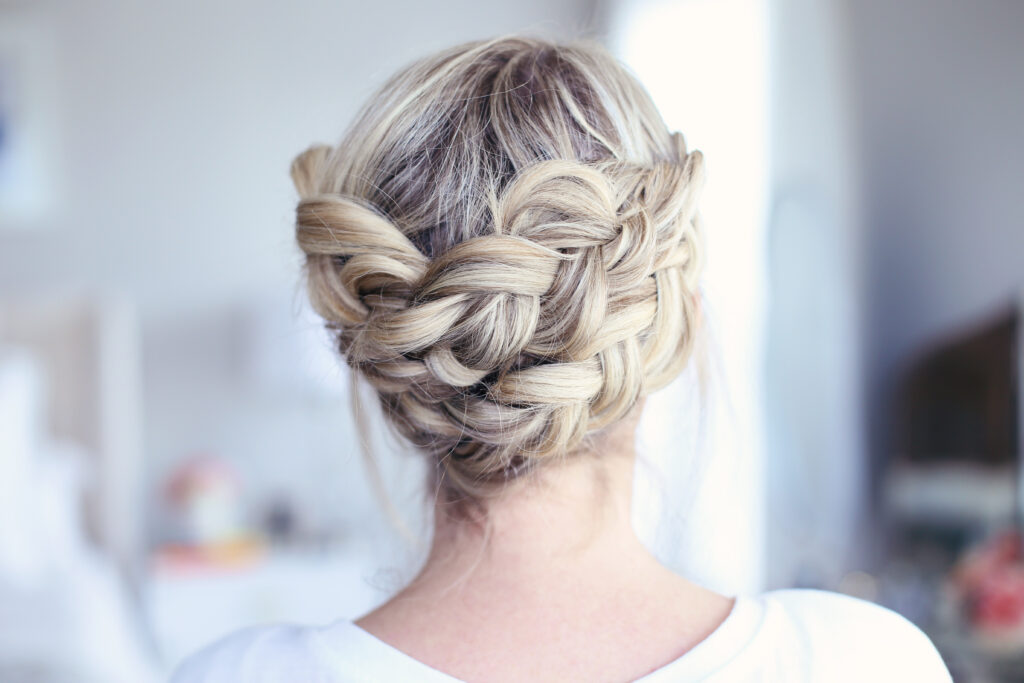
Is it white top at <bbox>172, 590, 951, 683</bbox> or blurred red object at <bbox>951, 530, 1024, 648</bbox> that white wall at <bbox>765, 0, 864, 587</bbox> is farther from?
white top at <bbox>172, 590, 951, 683</bbox>

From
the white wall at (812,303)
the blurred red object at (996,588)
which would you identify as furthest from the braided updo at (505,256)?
the white wall at (812,303)

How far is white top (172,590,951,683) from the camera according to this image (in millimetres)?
579

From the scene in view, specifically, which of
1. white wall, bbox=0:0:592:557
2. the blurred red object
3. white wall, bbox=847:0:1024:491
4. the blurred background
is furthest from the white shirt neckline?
white wall, bbox=0:0:592:557

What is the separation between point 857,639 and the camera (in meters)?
0.60

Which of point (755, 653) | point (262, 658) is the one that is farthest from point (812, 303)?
point (262, 658)

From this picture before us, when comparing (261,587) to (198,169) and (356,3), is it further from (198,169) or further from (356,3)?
(356,3)

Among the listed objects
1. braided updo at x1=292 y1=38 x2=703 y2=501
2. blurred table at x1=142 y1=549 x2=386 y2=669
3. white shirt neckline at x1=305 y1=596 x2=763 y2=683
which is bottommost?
blurred table at x1=142 y1=549 x2=386 y2=669

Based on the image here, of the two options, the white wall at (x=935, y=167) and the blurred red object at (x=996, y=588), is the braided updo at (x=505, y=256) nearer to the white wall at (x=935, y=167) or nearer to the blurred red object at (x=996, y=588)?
the blurred red object at (x=996, y=588)

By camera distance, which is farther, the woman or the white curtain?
the white curtain

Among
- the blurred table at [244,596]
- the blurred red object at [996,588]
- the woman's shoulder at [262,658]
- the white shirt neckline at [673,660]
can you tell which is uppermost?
the white shirt neckline at [673,660]

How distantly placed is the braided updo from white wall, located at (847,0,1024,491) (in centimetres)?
140

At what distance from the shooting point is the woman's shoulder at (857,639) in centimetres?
59

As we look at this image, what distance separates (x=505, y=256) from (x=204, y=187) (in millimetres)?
2341

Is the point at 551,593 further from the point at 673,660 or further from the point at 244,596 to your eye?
the point at 244,596
